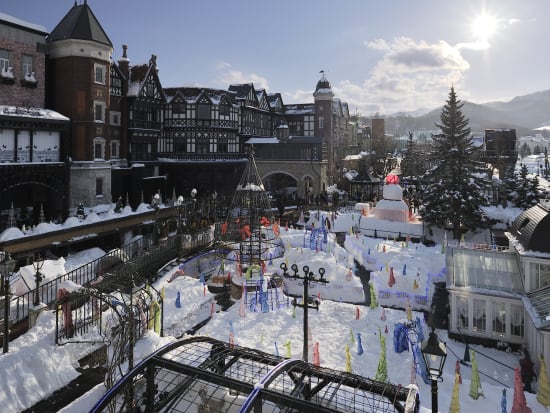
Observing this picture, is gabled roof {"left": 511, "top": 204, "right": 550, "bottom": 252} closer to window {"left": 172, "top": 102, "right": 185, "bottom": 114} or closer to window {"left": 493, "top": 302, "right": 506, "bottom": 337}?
window {"left": 493, "top": 302, "right": 506, "bottom": 337}

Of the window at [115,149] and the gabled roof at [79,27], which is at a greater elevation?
the gabled roof at [79,27]

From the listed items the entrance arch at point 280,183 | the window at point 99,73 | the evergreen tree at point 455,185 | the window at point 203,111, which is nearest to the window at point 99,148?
the window at point 99,73

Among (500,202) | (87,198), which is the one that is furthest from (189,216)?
(500,202)

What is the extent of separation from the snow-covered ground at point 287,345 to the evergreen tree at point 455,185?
961cm

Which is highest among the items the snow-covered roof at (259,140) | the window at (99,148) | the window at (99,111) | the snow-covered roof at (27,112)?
the snow-covered roof at (259,140)

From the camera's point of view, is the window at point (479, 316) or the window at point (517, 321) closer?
the window at point (517, 321)

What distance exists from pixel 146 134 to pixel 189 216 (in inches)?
556

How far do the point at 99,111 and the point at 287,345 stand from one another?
86.5 feet

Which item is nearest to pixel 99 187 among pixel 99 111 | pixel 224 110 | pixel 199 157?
pixel 99 111

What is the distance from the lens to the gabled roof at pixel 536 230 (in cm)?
1552

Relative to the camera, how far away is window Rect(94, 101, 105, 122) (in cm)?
3088

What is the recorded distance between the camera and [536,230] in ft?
51.9

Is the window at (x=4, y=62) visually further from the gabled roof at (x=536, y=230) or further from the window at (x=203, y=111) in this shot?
the gabled roof at (x=536, y=230)

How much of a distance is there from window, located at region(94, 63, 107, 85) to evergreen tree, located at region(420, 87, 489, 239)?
2711 cm
